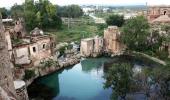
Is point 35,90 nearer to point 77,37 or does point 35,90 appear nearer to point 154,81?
point 154,81

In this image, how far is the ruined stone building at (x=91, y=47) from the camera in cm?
2719

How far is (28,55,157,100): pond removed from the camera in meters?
17.3

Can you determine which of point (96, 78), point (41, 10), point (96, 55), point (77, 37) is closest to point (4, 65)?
point (96, 78)

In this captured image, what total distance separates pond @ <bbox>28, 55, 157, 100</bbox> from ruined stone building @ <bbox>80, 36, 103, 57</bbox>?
235 centimetres

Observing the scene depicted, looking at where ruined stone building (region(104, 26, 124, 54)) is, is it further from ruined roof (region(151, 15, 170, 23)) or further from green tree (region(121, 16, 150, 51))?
ruined roof (region(151, 15, 170, 23))

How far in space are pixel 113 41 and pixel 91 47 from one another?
277 centimetres

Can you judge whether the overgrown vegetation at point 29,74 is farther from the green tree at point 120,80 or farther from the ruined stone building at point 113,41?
the ruined stone building at point 113,41

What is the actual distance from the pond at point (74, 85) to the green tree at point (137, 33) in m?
4.38

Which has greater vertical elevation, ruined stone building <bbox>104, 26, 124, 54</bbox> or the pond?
ruined stone building <bbox>104, 26, 124, 54</bbox>

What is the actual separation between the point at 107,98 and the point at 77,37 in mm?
19289

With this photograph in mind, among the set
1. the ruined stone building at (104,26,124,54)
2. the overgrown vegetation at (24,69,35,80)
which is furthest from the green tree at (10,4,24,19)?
the overgrown vegetation at (24,69,35,80)

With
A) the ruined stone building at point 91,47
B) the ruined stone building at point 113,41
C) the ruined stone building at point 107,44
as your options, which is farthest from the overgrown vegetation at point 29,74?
the ruined stone building at point 113,41

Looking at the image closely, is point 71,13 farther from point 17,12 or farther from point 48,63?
point 48,63

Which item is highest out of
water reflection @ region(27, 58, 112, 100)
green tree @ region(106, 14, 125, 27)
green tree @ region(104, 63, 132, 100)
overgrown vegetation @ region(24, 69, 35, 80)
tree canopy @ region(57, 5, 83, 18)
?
tree canopy @ region(57, 5, 83, 18)
